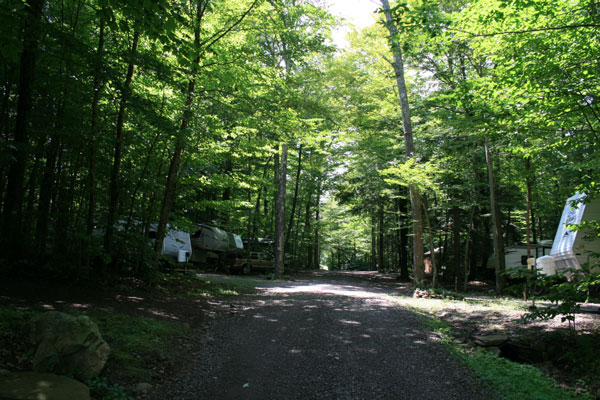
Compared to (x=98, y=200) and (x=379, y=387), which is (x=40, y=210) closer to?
(x=98, y=200)

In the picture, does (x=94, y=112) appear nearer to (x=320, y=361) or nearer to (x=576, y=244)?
(x=320, y=361)

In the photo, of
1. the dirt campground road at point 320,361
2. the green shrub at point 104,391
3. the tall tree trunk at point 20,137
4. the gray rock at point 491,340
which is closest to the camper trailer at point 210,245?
the dirt campground road at point 320,361

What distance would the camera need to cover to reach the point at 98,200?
778cm


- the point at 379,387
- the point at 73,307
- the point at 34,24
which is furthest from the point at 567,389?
the point at 34,24

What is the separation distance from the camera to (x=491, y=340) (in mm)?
5434

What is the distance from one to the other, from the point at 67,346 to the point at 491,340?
5859mm

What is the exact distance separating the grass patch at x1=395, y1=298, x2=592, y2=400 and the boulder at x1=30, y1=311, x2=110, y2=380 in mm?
4313

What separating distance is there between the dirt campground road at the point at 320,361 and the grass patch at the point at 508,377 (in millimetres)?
199

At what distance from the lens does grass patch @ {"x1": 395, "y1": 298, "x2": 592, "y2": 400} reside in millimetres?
3729

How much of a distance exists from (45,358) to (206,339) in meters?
2.48

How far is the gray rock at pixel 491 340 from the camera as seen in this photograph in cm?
539

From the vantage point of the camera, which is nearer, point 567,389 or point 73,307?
point 567,389

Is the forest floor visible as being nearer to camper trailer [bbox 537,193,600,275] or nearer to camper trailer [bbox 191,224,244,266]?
camper trailer [bbox 537,193,600,275]

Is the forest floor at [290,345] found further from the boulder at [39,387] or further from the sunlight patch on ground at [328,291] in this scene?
the sunlight patch on ground at [328,291]
